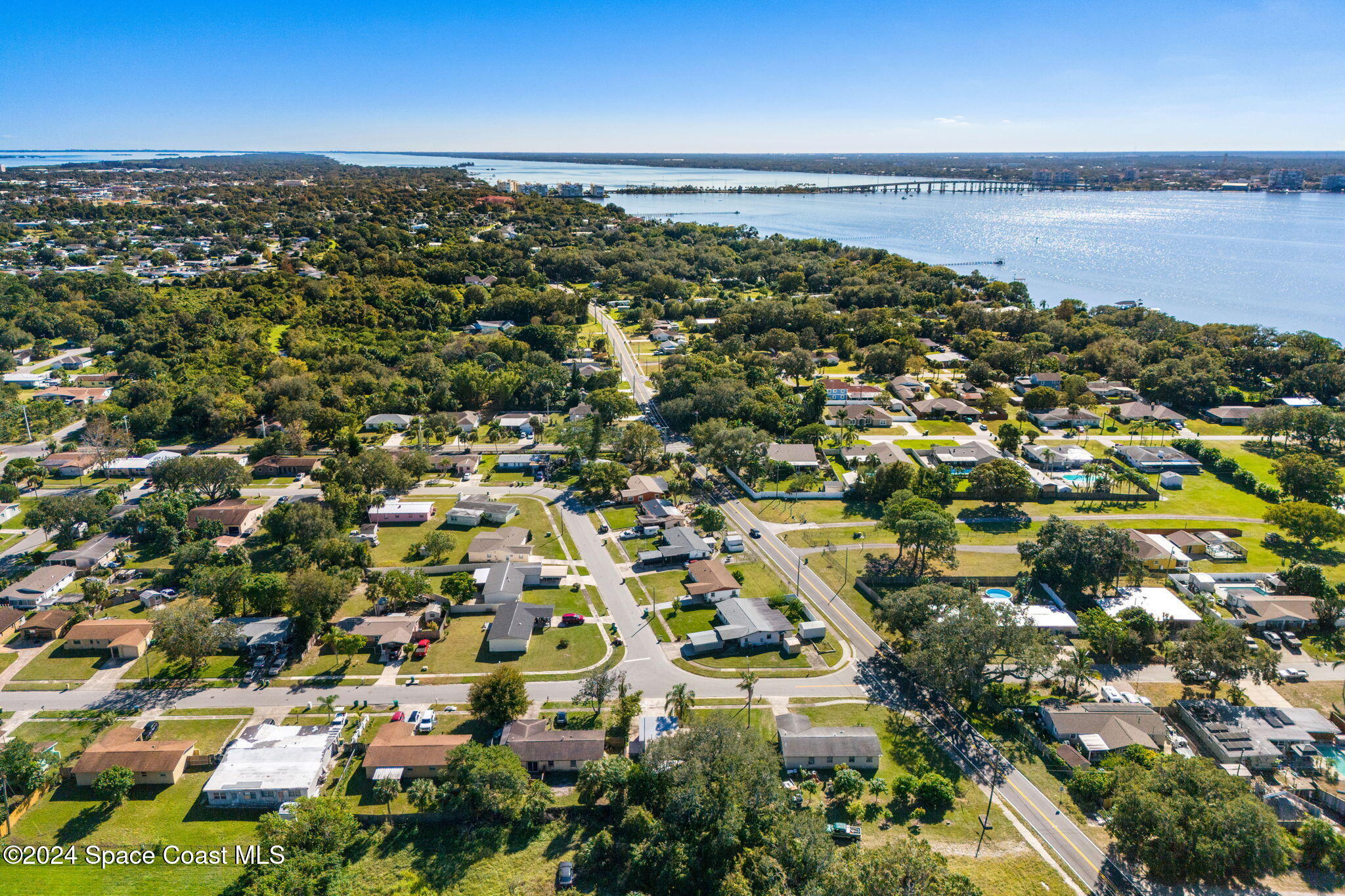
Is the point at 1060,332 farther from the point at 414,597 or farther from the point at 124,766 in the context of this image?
the point at 124,766

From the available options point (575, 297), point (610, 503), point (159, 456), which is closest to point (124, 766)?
point (610, 503)

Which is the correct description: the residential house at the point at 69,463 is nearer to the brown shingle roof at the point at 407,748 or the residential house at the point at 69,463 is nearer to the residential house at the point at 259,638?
the residential house at the point at 259,638

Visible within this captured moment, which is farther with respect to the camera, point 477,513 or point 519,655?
point 477,513

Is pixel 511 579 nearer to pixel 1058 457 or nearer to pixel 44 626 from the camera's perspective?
pixel 44 626

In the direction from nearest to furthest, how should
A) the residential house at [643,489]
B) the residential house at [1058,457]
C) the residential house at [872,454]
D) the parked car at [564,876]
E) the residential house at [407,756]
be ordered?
the parked car at [564,876], the residential house at [407,756], the residential house at [643,489], the residential house at [1058,457], the residential house at [872,454]

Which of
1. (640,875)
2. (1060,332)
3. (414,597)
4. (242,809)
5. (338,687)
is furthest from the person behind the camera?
(1060,332)

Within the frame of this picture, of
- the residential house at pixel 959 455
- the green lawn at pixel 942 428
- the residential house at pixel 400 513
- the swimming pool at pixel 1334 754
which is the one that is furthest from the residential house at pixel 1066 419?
the residential house at pixel 400 513

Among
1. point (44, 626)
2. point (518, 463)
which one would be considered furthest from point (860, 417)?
point (44, 626)
